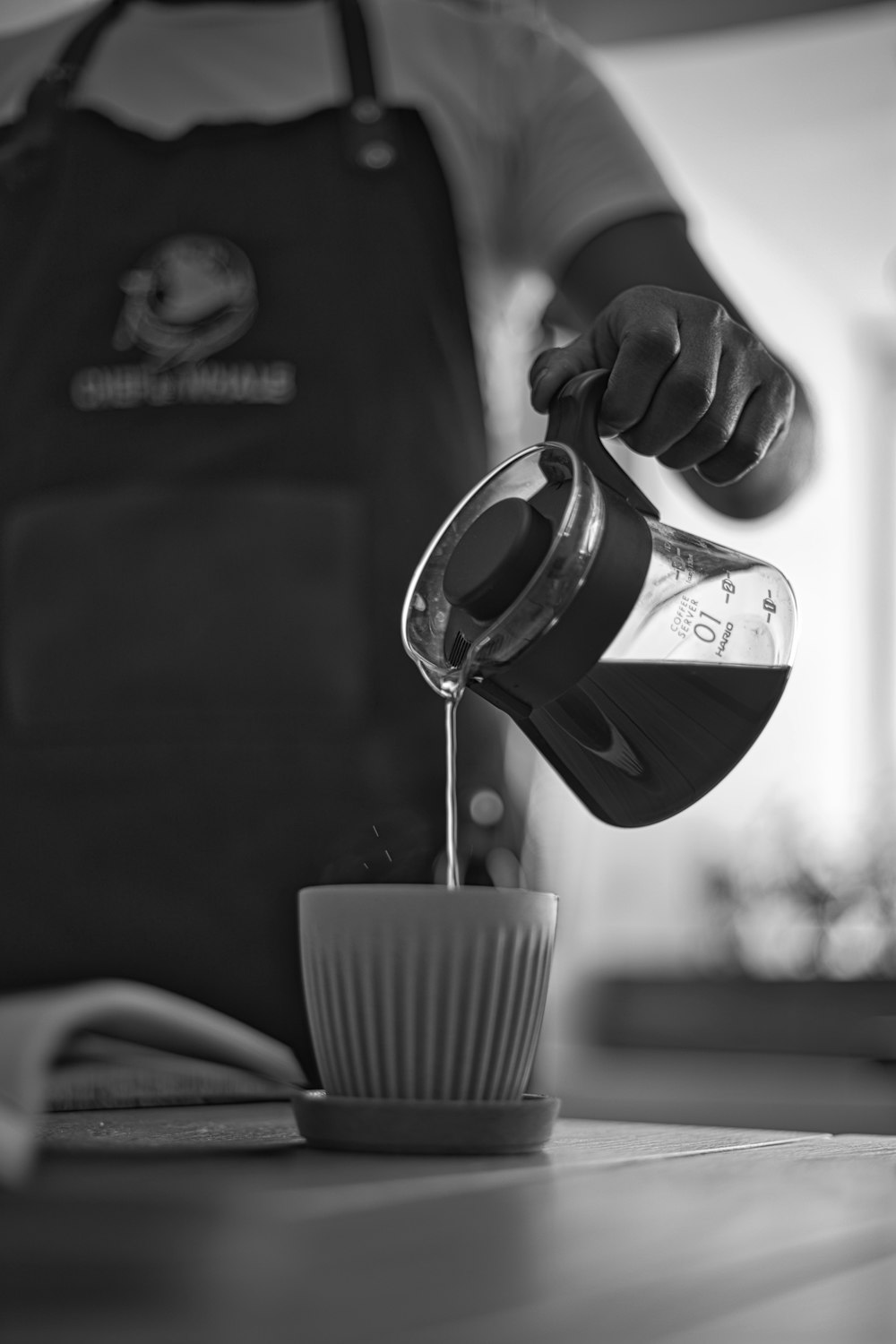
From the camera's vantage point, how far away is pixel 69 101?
123cm

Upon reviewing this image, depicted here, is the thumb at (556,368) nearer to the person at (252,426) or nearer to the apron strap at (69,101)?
the person at (252,426)

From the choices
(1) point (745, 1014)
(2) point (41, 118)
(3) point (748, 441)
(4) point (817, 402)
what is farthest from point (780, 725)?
(3) point (748, 441)

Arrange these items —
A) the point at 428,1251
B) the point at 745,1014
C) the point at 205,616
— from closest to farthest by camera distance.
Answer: the point at 428,1251, the point at 205,616, the point at 745,1014

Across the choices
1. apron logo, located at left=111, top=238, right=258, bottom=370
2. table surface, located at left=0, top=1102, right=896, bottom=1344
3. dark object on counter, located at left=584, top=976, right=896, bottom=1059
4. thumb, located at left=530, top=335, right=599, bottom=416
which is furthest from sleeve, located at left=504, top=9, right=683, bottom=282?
dark object on counter, located at left=584, top=976, right=896, bottom=1059

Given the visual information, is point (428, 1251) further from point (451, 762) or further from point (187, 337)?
point (187, 337)

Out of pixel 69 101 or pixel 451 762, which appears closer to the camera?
pixel 451 762

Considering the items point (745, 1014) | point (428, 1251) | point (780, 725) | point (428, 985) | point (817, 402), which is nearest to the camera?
point (428, 1251)

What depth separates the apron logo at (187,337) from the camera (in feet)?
3.78

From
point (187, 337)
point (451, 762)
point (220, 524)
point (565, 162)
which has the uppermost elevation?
point (565, 162)

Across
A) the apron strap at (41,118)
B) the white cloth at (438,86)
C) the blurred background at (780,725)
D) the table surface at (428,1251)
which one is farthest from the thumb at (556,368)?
the blurred background at (780,725)

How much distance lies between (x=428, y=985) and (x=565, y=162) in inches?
31.1

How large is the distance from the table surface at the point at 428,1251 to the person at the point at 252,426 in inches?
22.1

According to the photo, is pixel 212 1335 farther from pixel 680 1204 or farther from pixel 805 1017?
pixel 805 1017

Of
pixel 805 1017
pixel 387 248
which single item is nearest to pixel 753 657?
pixel 387 248
